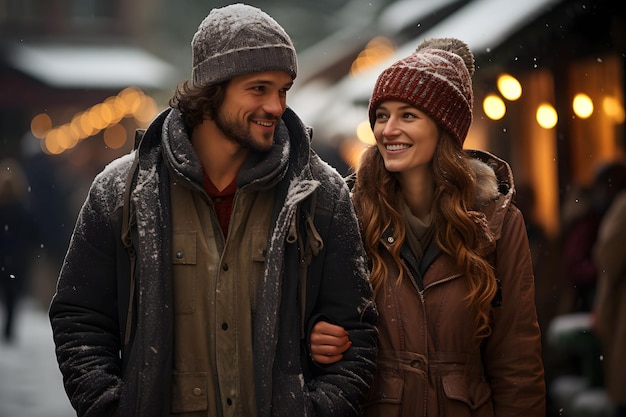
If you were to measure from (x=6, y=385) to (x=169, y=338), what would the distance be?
6.41 m

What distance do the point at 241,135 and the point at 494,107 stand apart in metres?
4.73

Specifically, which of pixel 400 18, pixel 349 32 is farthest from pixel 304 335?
pixel 349 32

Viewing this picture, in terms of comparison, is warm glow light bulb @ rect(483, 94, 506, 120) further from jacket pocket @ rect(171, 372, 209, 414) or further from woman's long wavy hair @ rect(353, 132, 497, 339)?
jacket pocket @ rect(171, 372, 209, 414)

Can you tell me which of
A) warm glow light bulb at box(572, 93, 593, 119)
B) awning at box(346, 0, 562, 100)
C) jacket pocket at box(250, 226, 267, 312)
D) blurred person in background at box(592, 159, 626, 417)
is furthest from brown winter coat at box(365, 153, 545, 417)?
warm glow light bulb at box(572, 93, 593, 119)

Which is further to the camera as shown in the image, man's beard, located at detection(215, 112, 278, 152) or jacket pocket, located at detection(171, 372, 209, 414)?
man's beard, located at detection(215, 112, 278, 152)

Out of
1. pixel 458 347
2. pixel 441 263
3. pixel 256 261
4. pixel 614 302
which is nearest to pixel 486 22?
pixel 614 302

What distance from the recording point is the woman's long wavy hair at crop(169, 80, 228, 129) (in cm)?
350

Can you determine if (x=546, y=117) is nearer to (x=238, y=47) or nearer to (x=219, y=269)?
(x=238, y=47)

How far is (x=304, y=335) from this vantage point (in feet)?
11.4

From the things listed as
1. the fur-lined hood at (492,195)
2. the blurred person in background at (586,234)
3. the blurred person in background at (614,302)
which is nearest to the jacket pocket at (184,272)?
the fur-lined hood at (492,195)

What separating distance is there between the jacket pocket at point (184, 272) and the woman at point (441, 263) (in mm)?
739

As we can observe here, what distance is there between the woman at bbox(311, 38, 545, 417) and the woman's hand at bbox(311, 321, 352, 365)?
320mm

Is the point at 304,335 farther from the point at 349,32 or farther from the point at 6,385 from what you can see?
the point at 349,32

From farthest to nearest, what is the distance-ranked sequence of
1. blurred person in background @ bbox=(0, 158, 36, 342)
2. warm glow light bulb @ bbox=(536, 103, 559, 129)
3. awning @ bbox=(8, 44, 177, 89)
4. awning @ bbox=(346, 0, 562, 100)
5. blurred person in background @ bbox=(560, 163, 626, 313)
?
awning @ bbox=(8, 44, 177, 89) → blurred person in background @ bbox=(0, 158, 36, 342) → warm glow light bulb @ bbox=(536, 103, 559, 129) → blurred person in background @ bbox=(560, 163, 626, 313) → awning @ bbox=(346, 0, 562, 100)
